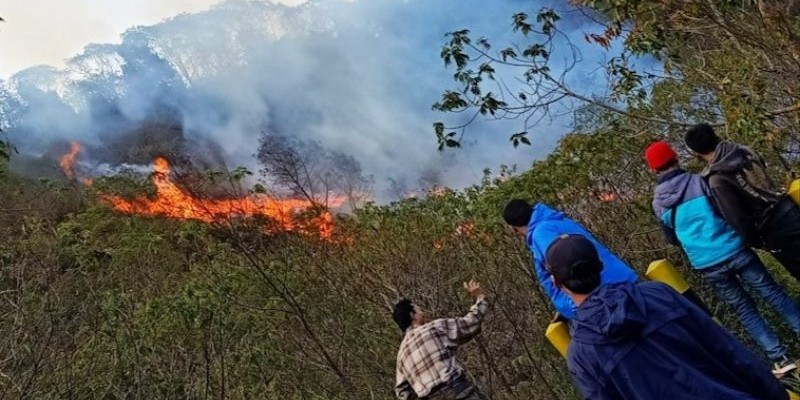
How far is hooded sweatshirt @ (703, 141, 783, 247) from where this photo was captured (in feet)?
12.4

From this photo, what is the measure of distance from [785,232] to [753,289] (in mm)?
517

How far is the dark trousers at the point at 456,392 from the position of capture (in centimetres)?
430

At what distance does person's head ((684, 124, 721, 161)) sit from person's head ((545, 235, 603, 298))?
2.02 meters

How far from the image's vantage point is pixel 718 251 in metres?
4.01

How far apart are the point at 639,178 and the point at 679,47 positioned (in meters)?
1.36

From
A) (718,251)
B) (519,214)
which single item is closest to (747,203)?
(718,251)

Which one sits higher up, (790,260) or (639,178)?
(639,178)

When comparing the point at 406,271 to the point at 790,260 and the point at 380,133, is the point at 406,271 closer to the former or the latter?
the point at 790,260

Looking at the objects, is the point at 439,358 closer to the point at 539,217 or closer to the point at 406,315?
the point at 406,315

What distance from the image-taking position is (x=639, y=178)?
6.90 metres

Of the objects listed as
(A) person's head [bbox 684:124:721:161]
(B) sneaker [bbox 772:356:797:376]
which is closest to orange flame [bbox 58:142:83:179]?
(A) person's head [bbox 684:124:721:161]

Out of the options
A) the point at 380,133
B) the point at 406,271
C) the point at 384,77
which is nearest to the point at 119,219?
the point at 406,271

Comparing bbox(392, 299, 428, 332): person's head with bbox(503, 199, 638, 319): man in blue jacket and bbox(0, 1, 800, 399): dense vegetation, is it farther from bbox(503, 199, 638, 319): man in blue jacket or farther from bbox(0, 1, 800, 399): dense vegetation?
bbox(0, 1, 800, 399): dense vegetation

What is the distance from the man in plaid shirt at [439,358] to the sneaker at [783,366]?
5.63 ft
